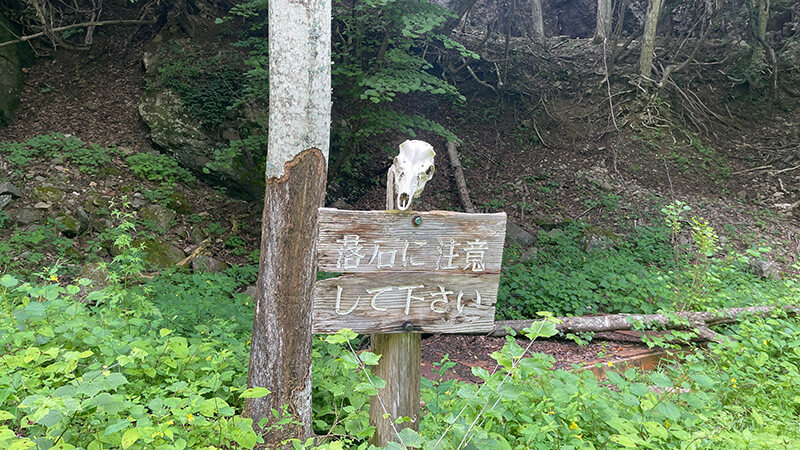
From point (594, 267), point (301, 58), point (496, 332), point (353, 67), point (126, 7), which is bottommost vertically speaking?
point (496, 332)

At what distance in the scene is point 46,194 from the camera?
219 inches

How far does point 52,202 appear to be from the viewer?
18.1 ft

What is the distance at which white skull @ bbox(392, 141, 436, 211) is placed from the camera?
1.87m

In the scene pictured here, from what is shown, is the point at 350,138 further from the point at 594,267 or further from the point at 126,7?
the point at 126,7

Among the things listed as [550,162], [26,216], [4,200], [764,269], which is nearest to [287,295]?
[26,216]

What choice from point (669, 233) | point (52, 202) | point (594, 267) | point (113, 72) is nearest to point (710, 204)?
point (669, 233)

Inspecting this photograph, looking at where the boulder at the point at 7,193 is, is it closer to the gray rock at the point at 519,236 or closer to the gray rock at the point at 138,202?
the gray rock at the point at 138,202

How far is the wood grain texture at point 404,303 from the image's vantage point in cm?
181

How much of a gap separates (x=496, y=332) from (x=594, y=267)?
223cm

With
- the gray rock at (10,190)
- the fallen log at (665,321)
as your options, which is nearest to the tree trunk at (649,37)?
the fallen log at (665,321)

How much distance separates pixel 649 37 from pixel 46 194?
12068 millimetres

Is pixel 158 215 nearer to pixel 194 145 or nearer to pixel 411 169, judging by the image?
pixel 194 145

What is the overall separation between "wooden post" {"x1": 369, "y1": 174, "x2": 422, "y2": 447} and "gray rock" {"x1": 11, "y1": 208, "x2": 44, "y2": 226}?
5505 millimetres

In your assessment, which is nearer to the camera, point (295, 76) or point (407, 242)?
point (407, 242)
